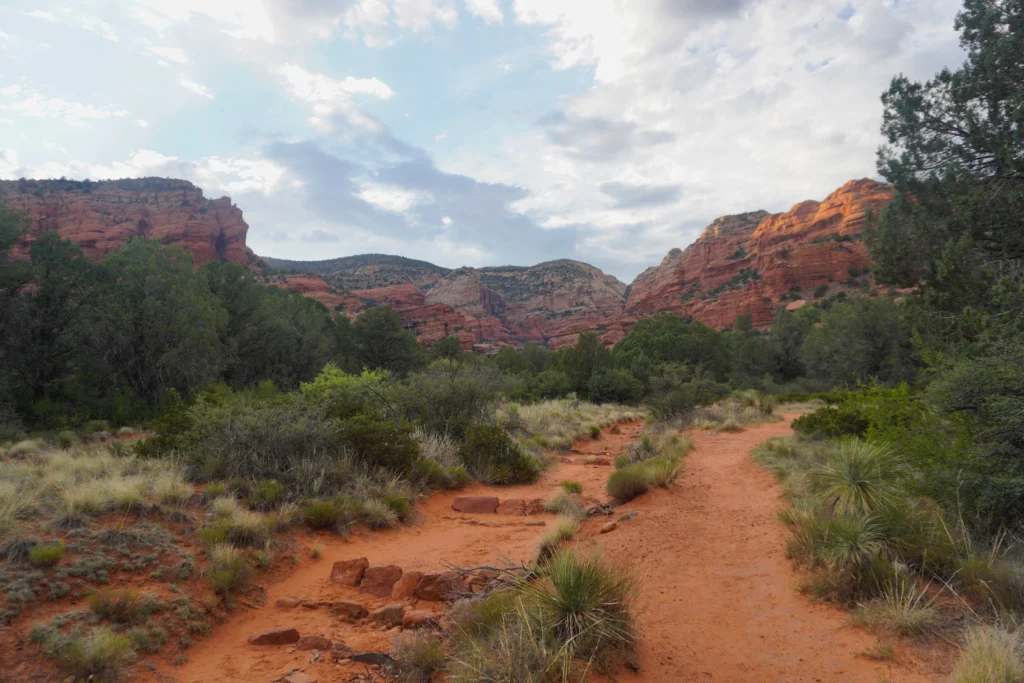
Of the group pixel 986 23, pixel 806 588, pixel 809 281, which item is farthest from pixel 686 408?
pixel 809 281

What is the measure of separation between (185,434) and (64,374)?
18.1m

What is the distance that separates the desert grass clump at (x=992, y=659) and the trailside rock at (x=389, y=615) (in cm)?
426

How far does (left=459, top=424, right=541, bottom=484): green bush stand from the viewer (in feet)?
35.7

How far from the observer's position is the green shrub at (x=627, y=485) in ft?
28.3

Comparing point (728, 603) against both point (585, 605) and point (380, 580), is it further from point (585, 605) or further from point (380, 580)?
point (380, 580)

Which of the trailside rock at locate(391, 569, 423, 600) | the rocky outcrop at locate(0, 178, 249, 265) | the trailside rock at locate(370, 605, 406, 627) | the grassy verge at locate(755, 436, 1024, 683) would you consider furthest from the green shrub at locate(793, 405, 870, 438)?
the rocky outcrop at locate(0, 178, 249, 265)

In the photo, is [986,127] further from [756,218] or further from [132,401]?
[756,218]

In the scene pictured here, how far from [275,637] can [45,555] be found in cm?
218

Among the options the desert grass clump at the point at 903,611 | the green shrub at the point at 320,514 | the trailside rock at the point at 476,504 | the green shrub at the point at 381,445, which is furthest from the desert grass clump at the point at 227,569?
the desert grass clump at the point at 903,611

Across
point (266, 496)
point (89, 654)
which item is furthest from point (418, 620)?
point (266, 496)

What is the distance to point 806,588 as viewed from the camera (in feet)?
A: 16.3

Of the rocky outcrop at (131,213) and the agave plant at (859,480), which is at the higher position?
the rocky outcrop at (131,213)

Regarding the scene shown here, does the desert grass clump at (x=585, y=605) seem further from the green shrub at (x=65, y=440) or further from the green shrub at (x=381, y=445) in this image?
the green shrub at (x=65, y=440)

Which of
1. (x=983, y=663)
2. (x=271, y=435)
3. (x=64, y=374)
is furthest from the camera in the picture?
(x=64, y=374)
